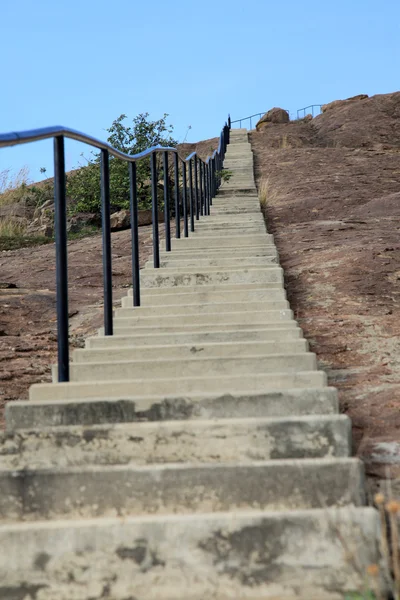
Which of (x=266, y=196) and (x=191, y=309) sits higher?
(x=266, y=196)

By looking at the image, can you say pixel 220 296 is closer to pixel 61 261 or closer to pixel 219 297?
pixel 219 297

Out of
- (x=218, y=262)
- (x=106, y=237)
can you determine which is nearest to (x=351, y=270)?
(x=218, y=262)

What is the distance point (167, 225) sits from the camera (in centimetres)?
692

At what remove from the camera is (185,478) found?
2488 millimetres

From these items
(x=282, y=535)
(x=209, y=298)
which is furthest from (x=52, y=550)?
(x=209, y=298)

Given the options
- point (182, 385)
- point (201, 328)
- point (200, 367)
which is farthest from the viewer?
point (201, 328)

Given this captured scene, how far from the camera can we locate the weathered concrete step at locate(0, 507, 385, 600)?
219 cm

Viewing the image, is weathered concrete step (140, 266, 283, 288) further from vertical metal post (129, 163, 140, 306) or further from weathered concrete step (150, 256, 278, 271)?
vertical metal post (129, 163, 140, 306)

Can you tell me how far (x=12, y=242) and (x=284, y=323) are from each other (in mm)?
→ 7439

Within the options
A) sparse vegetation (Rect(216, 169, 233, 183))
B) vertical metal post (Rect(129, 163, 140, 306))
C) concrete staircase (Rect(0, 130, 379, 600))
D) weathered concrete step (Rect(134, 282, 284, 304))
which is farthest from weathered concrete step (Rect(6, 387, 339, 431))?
sparse vegetation (Rect(216, 169, 233, 183))

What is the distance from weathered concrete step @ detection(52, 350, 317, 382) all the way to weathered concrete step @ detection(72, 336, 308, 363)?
0.19 metres

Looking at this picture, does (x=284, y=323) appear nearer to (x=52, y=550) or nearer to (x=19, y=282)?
(x=52, y=550)

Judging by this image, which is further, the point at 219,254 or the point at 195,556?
the point at 219,254

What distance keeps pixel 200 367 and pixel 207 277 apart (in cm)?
232
